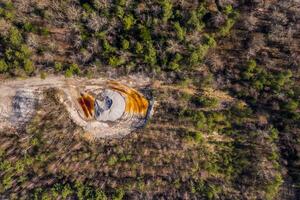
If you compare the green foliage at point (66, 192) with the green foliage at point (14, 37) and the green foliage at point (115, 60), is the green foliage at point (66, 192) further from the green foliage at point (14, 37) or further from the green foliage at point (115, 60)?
the green foliage at point (14, 37)

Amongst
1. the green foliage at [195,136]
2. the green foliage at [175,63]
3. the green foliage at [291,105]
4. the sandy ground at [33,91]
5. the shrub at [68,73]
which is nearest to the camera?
the green foliage at [175,63]

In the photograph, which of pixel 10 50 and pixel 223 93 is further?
pixel 223 93

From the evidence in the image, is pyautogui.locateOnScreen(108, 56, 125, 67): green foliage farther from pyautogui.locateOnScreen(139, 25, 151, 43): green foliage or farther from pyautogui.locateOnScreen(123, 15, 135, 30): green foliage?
pyautogui.locateOnScreen(123, 15, 135, 30): green foliage

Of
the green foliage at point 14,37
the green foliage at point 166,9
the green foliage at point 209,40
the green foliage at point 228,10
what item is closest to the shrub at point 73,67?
the green foliage at point 14,37

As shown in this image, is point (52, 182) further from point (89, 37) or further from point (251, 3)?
point (251, 3)

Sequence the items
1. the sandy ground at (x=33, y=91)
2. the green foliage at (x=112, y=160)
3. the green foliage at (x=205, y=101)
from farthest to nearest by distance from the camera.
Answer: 1. the sandy ground at (x=33, y=91)
2. the green foliage at (x=205, y=101)
3. the green foliage at (x=112, y=160)

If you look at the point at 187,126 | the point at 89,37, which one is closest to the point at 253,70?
the point at 187,126

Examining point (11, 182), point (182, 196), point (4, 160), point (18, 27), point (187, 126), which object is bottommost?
point (182, 196)

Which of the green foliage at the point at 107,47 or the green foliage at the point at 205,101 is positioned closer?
the green foliage at the point at 107,47
